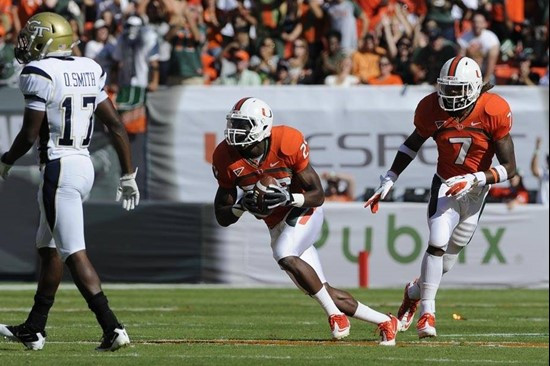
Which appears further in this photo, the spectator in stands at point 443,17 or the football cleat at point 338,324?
the spectator in stands at point 443,17

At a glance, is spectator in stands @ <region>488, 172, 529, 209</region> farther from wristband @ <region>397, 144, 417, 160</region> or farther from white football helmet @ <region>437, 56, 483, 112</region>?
white football helmet @ <region>437, 56, 483, 112</region>

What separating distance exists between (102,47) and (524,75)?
5995mm

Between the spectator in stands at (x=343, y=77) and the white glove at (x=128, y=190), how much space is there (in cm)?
1020

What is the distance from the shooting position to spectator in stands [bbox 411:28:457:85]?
716 inches

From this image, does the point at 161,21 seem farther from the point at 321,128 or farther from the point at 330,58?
the point at 321,128

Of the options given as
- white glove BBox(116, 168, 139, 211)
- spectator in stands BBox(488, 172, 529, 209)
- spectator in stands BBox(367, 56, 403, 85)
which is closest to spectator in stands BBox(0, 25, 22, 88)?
spectator in stands BBox(367, 56, 403, 85)

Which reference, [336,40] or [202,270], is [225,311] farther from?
[336,40]

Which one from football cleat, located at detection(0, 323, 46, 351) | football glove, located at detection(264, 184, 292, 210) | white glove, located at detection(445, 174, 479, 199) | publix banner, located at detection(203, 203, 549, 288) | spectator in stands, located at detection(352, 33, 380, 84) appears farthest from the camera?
spectator in stands, located at detection(352, 33, 380, 84)

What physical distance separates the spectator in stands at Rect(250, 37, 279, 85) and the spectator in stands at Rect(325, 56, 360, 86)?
2.76 ft

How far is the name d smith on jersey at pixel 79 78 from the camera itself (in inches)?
308

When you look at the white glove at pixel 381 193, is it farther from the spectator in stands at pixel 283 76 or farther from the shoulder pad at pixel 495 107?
the spectator in stands at pixel 283 76

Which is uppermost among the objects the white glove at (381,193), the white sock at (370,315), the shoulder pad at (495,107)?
the shoulder pad at (495,107)

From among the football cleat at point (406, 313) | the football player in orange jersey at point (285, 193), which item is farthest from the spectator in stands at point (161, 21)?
the football player in orange jersey at point (285, 193)

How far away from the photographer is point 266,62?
62.1ft
